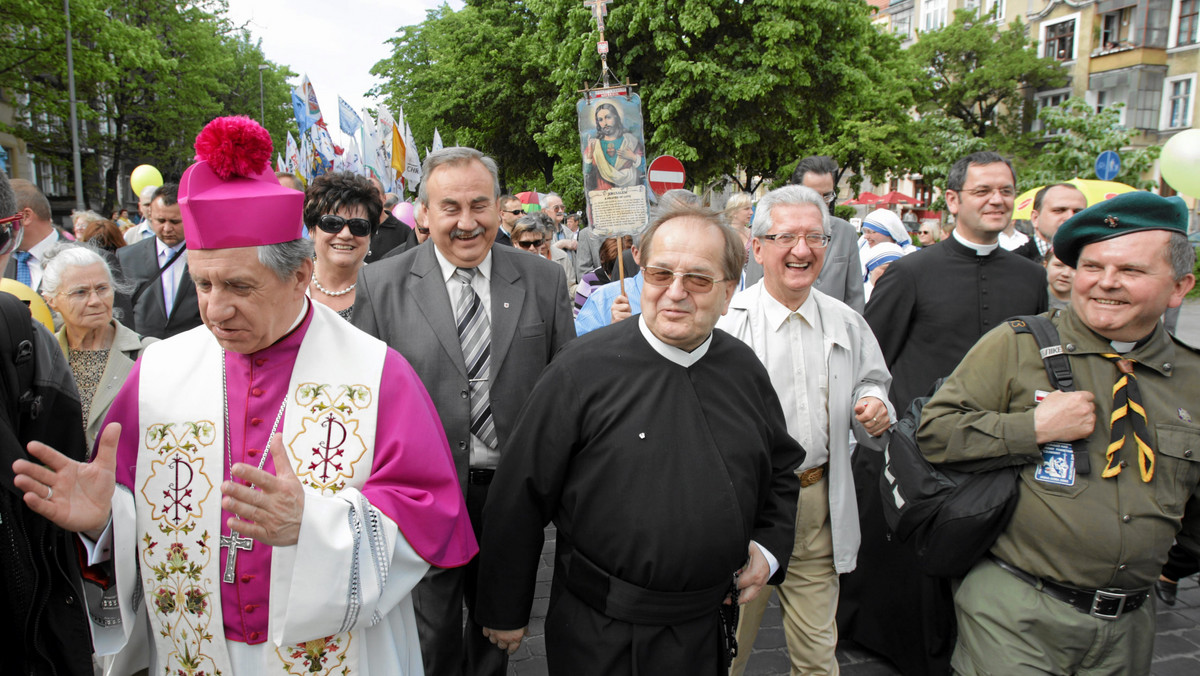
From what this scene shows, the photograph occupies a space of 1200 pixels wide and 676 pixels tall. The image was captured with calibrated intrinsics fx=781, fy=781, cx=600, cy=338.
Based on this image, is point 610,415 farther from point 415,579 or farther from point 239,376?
point 239,376

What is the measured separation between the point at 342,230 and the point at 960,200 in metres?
3.24

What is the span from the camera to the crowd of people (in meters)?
1.91

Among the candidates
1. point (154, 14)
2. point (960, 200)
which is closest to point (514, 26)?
point (154, 14)

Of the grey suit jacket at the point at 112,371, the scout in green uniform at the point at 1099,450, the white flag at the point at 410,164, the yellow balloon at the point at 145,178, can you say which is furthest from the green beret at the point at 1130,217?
the yellow balloon at the point at 145,178

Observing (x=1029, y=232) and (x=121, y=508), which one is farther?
(x=1029, y=232)

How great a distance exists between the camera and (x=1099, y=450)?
235 centimetres

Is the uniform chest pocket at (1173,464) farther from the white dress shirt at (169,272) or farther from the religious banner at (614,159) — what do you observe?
the white dress shirt at (169,272)

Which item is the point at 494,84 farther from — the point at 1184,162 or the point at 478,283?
the point at 478,283

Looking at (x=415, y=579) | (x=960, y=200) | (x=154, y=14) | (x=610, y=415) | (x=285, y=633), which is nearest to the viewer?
(x=285, y=633)

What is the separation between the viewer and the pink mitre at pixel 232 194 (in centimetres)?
189

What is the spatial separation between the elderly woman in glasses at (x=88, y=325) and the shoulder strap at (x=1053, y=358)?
377 centimetres

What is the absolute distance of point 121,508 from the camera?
1982 mm

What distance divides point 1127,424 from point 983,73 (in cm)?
4485

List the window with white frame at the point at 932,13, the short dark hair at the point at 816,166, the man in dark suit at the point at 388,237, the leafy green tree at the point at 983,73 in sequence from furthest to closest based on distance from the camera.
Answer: the window with white frame at the point at 932,13, the leafy green tree at the point at 983,73, the man in dark suit at the point at 388,237, the short dark hair at the point at 816,166
